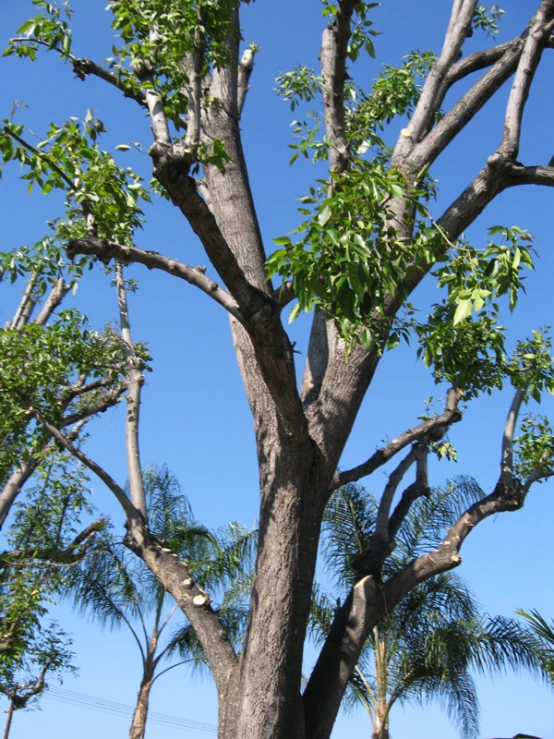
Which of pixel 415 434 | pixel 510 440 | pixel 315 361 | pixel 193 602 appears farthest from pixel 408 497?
pixel 193 602

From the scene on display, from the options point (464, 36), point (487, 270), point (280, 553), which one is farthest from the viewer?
point (464, 36)

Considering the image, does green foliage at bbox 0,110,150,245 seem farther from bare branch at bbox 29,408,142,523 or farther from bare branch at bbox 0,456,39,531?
bare branch at bbox 0,456,39,531

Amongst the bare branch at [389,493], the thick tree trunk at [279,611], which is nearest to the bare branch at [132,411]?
the thick tree trunk at [279,611]

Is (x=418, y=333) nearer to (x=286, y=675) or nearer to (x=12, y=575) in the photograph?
(x=286, y=675)

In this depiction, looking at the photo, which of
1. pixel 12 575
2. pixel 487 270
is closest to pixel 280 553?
pixel 487 270

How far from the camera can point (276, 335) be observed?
4.23 meters

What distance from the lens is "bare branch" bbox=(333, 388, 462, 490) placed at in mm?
6141

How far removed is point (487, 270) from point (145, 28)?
2.83 meters

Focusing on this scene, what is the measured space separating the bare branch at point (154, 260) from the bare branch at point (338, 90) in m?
1.15

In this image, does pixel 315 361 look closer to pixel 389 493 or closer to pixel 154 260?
pixel 389 493

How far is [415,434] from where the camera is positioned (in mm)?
6492

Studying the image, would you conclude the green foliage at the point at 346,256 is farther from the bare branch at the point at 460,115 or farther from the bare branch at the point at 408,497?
the bare branch at the point at 408,497

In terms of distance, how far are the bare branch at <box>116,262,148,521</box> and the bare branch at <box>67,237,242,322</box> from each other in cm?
227

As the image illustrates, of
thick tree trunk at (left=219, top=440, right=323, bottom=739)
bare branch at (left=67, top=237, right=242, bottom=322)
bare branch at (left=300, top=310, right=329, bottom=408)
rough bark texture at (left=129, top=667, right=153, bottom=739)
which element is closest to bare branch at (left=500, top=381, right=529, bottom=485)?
bare branch at (left=300, top=310, right=329, bottom=408)
